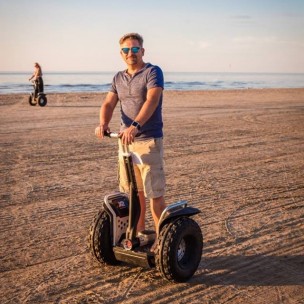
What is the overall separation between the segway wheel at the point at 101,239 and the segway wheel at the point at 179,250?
52 centimetres

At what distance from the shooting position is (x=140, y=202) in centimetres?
397

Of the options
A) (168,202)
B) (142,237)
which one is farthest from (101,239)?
(168,202)

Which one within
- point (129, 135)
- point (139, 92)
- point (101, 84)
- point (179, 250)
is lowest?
point (179, 250)

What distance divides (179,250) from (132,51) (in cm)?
170

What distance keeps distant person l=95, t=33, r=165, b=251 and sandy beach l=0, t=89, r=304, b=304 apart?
61cm

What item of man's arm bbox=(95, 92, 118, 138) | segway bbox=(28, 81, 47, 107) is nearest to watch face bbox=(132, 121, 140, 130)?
man's arm bbox=(95, 92, 118, 138)

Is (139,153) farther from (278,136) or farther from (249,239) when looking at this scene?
(278,136)

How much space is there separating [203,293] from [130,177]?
3.57 ft

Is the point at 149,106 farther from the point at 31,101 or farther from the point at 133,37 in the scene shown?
the point at 31,101

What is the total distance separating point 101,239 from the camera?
385cm

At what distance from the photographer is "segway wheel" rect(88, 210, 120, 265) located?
3.84 m

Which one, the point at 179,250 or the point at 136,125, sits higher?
the point at 136,125

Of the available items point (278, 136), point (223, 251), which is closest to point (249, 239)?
point (223, 251)

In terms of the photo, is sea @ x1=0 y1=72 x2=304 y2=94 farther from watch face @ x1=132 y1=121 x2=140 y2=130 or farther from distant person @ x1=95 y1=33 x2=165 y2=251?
watch face @ x1=132 y1=121 x2=140 y2=130
